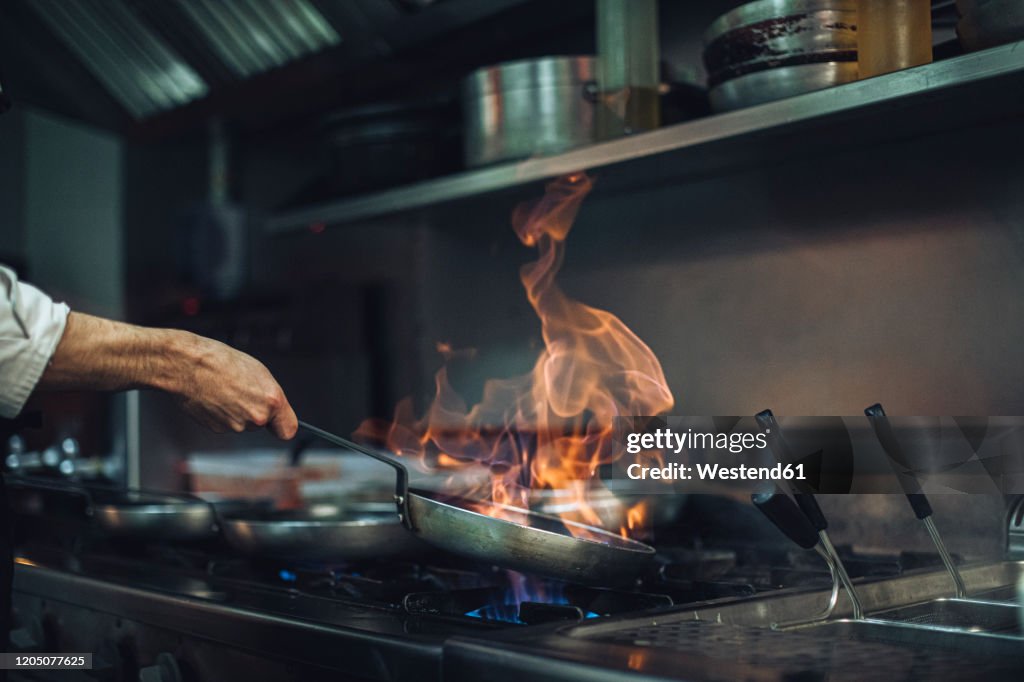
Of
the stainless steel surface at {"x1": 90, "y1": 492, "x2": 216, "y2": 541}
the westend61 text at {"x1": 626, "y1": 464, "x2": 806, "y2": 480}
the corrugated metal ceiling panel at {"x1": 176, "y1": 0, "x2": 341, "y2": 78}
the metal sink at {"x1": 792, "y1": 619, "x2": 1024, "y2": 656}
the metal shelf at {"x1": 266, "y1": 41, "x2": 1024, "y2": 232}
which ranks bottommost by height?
the metal sink at {"x1": 792, "y1": 619, "x2": 1024, "y2": 656}

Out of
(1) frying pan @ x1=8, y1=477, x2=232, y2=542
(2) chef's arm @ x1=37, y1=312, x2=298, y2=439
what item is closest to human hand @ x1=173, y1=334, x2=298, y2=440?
(2) chef's arm @ x1=37, y1=312, x2=298, y2=439

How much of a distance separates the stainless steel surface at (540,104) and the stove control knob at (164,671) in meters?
0.94

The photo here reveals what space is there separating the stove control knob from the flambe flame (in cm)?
53

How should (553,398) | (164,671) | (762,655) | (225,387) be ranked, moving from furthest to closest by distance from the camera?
(553,398) < (164,671) < (225,387) < (762,655)

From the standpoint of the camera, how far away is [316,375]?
9.75 feet

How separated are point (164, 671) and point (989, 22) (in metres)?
1.23

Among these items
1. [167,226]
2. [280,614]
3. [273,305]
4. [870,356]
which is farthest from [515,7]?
[167,226]

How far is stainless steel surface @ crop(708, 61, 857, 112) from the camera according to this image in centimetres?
Answer: 140

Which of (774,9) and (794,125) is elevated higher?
(774,9)

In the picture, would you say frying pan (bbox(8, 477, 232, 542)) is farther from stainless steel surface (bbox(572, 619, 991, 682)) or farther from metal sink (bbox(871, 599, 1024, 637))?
metal sink (bbox(871, 599, 1024, 637))

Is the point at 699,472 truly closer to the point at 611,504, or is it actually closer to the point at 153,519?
the point at 611,504

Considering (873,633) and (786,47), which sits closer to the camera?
(873,633)

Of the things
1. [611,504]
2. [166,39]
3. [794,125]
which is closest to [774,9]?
[794,125]

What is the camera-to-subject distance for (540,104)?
5.77ft
